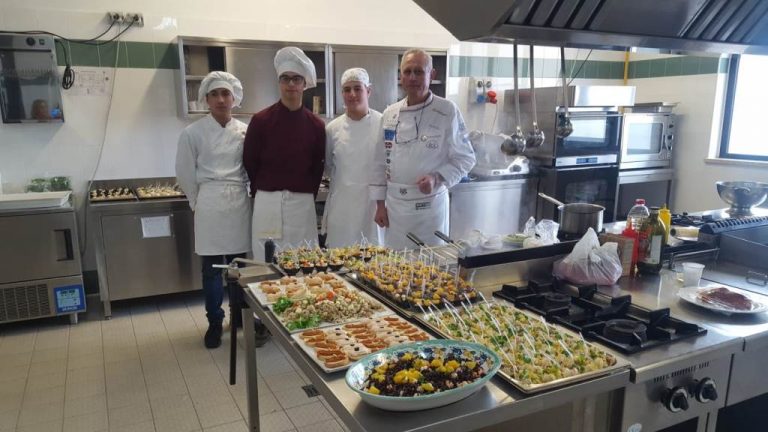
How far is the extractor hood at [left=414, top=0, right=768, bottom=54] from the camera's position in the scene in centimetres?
135

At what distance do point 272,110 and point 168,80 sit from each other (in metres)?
1.48

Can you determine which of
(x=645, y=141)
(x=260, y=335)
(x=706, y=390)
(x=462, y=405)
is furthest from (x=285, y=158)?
(x=645, y=141)

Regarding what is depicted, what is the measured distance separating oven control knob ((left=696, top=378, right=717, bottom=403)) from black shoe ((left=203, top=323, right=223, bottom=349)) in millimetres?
2701

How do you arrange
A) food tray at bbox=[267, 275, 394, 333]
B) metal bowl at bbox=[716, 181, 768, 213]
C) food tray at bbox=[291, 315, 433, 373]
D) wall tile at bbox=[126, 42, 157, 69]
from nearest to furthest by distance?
food tray at bbox=[291, 315, 433, 373] → food tray at bbox=[267, 275, 394, 333] → metal bowl at bbox=[716, 181, 768, 213] → wall tile at bbox=[126, 42, 157, 69]

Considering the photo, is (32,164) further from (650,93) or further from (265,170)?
(650,93)

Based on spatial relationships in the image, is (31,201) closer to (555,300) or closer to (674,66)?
(555,300)

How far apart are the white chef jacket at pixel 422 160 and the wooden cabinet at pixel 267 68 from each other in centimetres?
145

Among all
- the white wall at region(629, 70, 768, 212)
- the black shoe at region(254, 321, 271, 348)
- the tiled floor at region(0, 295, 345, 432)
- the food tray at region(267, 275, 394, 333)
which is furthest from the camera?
the white wall at region(629, 70, 768, 212)

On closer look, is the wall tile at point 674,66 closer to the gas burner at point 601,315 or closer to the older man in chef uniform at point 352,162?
the older man in chef uniform at point 352,162

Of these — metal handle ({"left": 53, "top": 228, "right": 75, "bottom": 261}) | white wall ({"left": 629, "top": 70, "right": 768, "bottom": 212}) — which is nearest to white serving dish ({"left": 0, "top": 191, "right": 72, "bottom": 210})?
metal handle ({"left": 53, "top": 228, "right": 75, "bottom": 261})

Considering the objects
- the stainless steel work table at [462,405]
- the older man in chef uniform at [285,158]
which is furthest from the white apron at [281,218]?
the stainless steel work table at [462,405]

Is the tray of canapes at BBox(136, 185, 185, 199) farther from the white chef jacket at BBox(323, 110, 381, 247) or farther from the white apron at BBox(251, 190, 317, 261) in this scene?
the white chef jacket at BBox(323, 110, 381, 247)

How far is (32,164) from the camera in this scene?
13.0 feet

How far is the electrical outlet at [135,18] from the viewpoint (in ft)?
13.2
